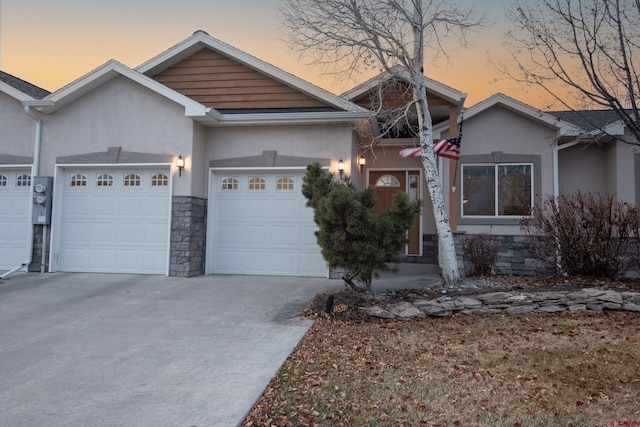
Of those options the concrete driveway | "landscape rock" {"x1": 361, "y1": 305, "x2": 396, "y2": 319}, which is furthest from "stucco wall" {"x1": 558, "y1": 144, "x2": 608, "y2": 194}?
"landscape rock" {"x1": 361, "y1": 305, "x2": 396, "y2": 319}

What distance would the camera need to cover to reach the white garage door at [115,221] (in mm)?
9094

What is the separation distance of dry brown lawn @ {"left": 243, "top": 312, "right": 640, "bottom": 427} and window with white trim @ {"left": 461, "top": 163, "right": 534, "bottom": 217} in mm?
4590

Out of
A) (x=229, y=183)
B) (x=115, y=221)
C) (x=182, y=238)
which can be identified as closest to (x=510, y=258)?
(x=229, y=183)

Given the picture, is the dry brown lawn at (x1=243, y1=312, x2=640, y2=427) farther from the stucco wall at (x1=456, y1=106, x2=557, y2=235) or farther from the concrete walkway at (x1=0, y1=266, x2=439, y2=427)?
the stucco wall at (x1=456, y1=106, x2=557, y2=235)

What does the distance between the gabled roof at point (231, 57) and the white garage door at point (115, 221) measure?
2.76m

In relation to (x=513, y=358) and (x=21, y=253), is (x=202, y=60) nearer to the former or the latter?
(x=21, y=253)

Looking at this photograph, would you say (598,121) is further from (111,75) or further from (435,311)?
(111,75)

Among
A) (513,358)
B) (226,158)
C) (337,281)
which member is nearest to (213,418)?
(513,358)

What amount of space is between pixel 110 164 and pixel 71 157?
3.06 ft

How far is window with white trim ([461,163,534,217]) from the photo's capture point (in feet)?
33.1

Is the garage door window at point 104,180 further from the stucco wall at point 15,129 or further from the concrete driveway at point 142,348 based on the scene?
the concrete driveway at point 142,348

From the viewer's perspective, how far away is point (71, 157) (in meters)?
9.21

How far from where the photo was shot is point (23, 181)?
9672mm

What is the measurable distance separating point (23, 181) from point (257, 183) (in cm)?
546
